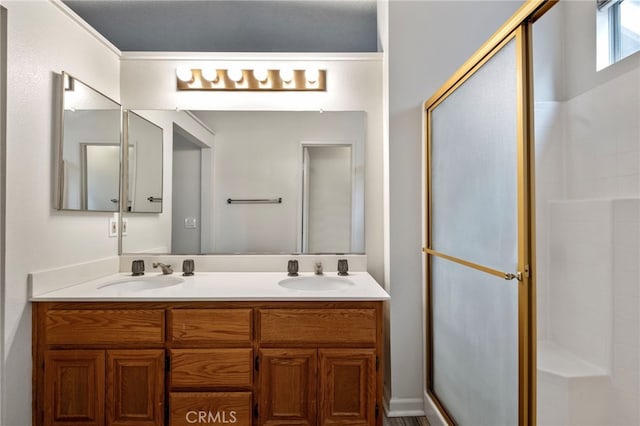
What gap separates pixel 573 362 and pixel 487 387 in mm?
946

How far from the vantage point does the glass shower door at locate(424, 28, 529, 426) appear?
1.06 m

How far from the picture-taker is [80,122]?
1.74 meters

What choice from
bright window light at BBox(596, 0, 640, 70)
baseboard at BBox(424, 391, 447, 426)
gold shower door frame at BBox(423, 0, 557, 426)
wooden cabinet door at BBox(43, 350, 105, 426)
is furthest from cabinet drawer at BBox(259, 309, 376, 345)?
bright window light at BBox(596, 0, 640, 70)

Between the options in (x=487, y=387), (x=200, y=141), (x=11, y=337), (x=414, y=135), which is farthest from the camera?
(x=200, y=141)

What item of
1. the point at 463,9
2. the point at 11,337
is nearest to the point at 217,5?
the point at 463,9

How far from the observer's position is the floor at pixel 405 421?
1794 millimetres

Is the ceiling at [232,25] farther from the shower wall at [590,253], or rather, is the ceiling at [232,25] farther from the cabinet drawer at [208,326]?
the cabinet drawer at [208,326]

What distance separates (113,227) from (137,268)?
0.31 meters

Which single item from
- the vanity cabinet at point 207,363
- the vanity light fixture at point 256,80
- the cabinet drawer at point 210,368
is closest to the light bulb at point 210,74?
the vanity light fixture at point 256,80

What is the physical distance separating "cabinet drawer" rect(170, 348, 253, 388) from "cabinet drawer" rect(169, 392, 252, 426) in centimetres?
4

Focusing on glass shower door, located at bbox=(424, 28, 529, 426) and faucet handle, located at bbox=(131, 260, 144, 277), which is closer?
glass shower door, located at bbox=(424, 28, 529, 426)

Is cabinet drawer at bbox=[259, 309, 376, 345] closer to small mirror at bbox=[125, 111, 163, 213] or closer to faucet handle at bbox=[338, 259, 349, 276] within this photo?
faucet handle at bbox=[338, 259, 349, 276]

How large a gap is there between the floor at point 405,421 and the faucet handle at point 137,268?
1664 mm

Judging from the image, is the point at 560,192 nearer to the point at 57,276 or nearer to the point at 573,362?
the point at 573,362
